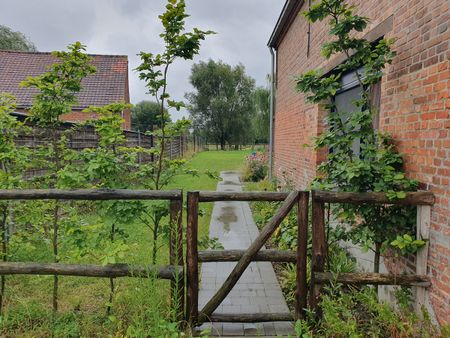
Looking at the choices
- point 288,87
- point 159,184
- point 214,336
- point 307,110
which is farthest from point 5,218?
point 288,87

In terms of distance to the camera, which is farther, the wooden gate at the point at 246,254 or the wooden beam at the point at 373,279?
the wooden gate at the point at 246,254

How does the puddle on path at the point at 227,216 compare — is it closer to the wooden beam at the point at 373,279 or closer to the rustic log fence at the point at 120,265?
the rustic log fence at the point at 120,265

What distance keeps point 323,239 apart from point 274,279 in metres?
1.54

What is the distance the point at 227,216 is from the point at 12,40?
2988 centimetres

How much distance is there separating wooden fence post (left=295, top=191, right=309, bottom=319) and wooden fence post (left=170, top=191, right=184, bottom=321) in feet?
3.44

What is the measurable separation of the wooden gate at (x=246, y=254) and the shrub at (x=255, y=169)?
10303mm

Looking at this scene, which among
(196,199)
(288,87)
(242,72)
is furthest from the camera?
(242,72)

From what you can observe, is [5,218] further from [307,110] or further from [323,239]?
[307,110]

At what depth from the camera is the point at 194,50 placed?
305cm

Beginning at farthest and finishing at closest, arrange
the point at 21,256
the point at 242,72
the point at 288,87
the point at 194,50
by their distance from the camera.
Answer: the point at 242,72 < the point at 288,87 < the point at 21,256 < the point at 194,50

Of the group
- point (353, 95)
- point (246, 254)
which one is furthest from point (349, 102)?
point (246, 254)

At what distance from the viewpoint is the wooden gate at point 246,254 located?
2.82m

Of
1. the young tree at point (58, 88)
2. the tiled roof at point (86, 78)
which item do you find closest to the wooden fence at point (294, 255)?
the young tree at point (58, 88)

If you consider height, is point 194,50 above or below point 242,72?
below
